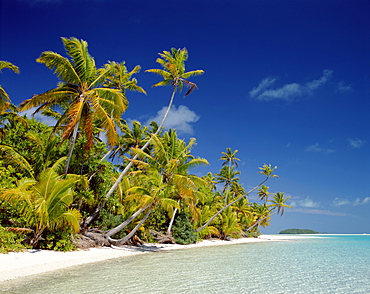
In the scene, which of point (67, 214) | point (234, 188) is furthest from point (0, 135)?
point (234, 188)

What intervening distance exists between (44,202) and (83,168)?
5487mm

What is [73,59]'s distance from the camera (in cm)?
1384

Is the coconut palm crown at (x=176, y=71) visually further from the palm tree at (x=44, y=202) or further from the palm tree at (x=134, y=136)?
the palm tree at (x=44, y=202)

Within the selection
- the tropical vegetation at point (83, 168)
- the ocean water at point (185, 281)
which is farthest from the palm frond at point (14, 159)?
the ocean water at point (185, 281)

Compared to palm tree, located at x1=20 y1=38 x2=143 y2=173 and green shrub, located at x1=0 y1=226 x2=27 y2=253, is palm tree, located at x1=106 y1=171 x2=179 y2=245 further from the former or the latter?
green shrub, located at x1=0 y1=226 x2=27 y2=253

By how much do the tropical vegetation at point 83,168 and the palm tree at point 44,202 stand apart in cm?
4

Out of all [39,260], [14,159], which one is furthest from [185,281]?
[14,159]

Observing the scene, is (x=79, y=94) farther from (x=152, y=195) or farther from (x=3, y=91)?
(x=152, y=195)

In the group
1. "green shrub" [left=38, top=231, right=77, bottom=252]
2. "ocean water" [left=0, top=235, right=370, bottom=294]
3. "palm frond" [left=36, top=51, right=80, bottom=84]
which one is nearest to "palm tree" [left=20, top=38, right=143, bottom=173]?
"palm frond" [left=36, top=51, right=80, bottom=84]

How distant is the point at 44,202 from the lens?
37.2ft

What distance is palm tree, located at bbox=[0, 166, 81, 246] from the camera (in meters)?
11.2

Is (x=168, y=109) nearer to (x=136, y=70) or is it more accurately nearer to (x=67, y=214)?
(x=136, y=70)

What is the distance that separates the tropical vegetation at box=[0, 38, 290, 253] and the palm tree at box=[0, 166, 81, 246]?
38 mm

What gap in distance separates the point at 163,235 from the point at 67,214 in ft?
37.8
